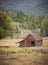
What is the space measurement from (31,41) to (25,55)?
23 cm

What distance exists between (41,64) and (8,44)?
0.57m

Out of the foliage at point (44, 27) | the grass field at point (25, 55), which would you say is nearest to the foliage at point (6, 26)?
the grass field at point (25, 55)

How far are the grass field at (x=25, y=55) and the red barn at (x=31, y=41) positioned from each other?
0.20 ft

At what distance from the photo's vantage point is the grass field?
2.88m

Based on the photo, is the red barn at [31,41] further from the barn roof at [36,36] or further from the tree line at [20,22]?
the tree line at [20,22]

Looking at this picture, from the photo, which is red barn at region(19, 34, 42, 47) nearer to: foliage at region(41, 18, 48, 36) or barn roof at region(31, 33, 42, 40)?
barn roof at region(31, 33, 42, 40)

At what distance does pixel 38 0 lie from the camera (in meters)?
2.98

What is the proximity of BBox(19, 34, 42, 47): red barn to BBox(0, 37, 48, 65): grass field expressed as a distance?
6cm

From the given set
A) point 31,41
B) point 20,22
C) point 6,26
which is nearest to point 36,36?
point 31,41

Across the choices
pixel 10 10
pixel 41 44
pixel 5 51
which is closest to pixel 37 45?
pixel 41 44

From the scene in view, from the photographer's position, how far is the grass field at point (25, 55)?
288 cm

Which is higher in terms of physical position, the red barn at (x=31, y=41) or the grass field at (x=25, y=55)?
the red barn at (x=31, y=41)

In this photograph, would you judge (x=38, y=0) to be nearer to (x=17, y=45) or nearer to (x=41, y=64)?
(x=17, y=45)

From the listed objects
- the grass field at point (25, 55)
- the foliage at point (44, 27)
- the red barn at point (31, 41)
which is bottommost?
the grass field at point (25, 55)
